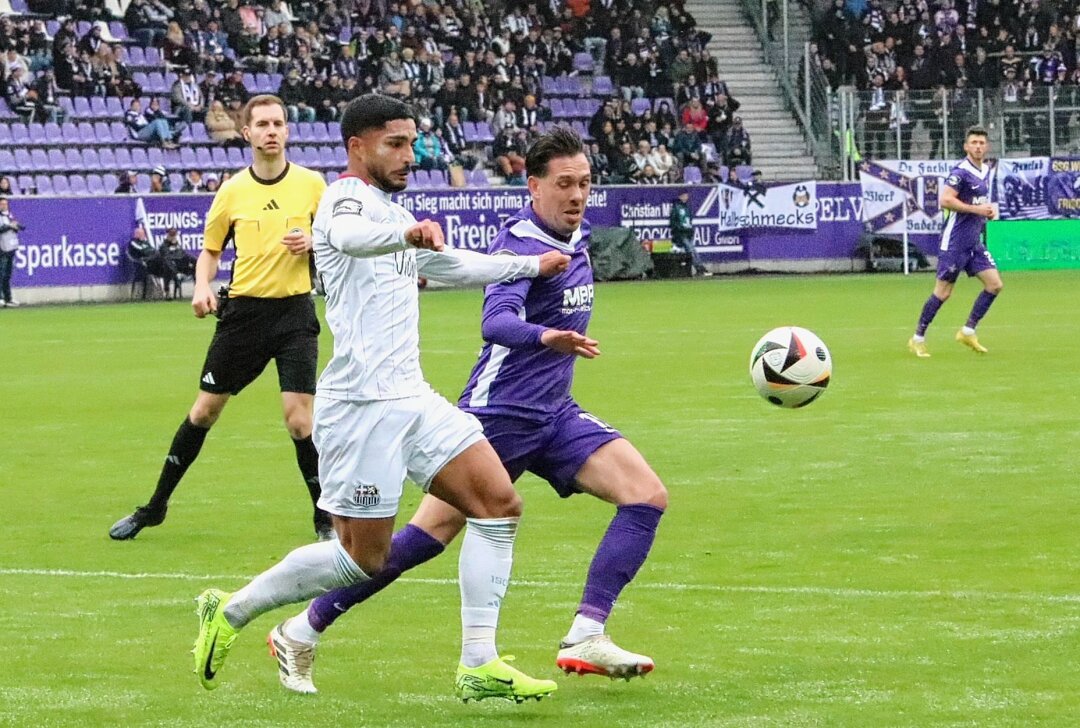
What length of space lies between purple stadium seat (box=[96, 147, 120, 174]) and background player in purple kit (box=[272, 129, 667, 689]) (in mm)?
28505

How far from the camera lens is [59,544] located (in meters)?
9.61

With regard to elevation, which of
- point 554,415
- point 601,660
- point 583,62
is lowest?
point 601,660

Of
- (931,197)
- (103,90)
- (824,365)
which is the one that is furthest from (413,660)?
(931,197)

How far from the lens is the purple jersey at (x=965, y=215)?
20.4 metres

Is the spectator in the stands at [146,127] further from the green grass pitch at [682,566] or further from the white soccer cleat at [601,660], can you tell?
the white soccer cleat at [601,660]

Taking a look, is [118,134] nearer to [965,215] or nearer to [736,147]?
[736,147]

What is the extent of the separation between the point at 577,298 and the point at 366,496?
121 cm

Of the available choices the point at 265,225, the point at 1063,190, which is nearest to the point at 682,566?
the point at 265,225

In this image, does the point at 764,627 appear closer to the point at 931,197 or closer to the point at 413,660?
the point at 413,660

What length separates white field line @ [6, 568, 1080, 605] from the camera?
777cm

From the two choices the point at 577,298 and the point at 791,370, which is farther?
the point at 791,370

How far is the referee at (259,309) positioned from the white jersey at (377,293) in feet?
11.8

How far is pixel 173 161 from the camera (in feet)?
115

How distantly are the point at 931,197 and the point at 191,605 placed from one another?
1270 inches
